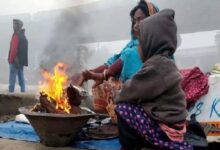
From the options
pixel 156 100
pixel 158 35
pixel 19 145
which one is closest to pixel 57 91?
pixel 19 145

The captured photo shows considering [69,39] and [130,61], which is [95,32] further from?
[130,61]

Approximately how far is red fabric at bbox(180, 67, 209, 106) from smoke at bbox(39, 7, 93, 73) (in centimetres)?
1312

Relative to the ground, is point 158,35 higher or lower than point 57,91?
higher

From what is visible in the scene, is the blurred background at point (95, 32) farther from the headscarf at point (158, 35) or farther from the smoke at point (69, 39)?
the headscarf at point (158, 35)

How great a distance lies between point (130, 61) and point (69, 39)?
1539cm

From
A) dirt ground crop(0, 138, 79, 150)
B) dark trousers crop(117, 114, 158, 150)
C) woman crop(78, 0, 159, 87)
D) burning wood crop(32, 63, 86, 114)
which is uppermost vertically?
woman crop(78, 0, 159, 87)

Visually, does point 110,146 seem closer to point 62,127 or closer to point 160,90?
point 62,127

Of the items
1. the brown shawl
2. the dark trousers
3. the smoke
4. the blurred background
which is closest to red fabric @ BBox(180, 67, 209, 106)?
the brown shawl

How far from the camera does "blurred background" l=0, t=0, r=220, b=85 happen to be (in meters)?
11.5

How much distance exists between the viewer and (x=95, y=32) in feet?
56.2

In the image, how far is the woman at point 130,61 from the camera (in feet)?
11.3

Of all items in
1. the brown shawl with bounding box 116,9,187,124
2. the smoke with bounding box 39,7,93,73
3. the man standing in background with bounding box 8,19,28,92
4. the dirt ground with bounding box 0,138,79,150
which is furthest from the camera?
the smoke with bounding box 39,7,93,73

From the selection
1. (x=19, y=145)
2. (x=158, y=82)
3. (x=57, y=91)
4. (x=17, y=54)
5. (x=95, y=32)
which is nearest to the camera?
(x=158, y=82)

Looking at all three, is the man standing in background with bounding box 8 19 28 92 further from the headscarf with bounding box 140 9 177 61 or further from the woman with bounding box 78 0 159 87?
the headscarf with bounding box 140 9 177 61
